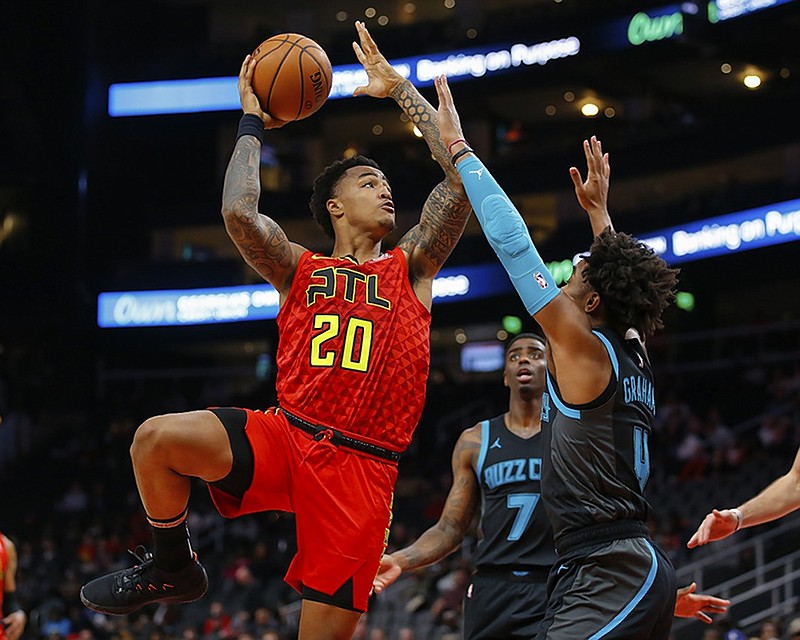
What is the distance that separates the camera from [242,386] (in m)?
31.0

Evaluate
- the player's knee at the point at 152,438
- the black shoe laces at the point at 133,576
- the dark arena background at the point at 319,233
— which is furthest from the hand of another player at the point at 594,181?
the dark arena background at the point at 319,233

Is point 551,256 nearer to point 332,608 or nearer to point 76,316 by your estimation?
point 76,316

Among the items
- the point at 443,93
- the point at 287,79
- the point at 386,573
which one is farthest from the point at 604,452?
the point at 287,79

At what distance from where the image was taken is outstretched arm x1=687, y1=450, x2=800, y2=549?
4.34m

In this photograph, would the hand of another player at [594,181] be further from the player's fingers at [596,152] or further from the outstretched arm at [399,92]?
the outstretched arm at [399,92]

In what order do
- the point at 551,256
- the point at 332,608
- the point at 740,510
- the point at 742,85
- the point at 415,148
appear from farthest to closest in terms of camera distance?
the point at 415,148 → the point at 742,85 → the point at 551,256 → the point at 332,608 → the point at 740,510

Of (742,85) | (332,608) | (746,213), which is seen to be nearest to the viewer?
(332,608)

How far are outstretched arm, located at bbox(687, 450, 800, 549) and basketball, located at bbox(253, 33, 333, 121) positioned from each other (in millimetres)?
2578

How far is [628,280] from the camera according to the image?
432 centimetres

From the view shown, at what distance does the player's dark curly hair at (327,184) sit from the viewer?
226 inches

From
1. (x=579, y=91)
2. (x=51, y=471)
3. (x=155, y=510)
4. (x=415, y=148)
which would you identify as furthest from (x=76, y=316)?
(x=155, y=510)

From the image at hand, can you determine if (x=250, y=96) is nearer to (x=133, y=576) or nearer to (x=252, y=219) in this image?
(x=252, y=219)

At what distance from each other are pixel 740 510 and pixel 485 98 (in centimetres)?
2507

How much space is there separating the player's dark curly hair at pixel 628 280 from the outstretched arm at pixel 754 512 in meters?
0.73
